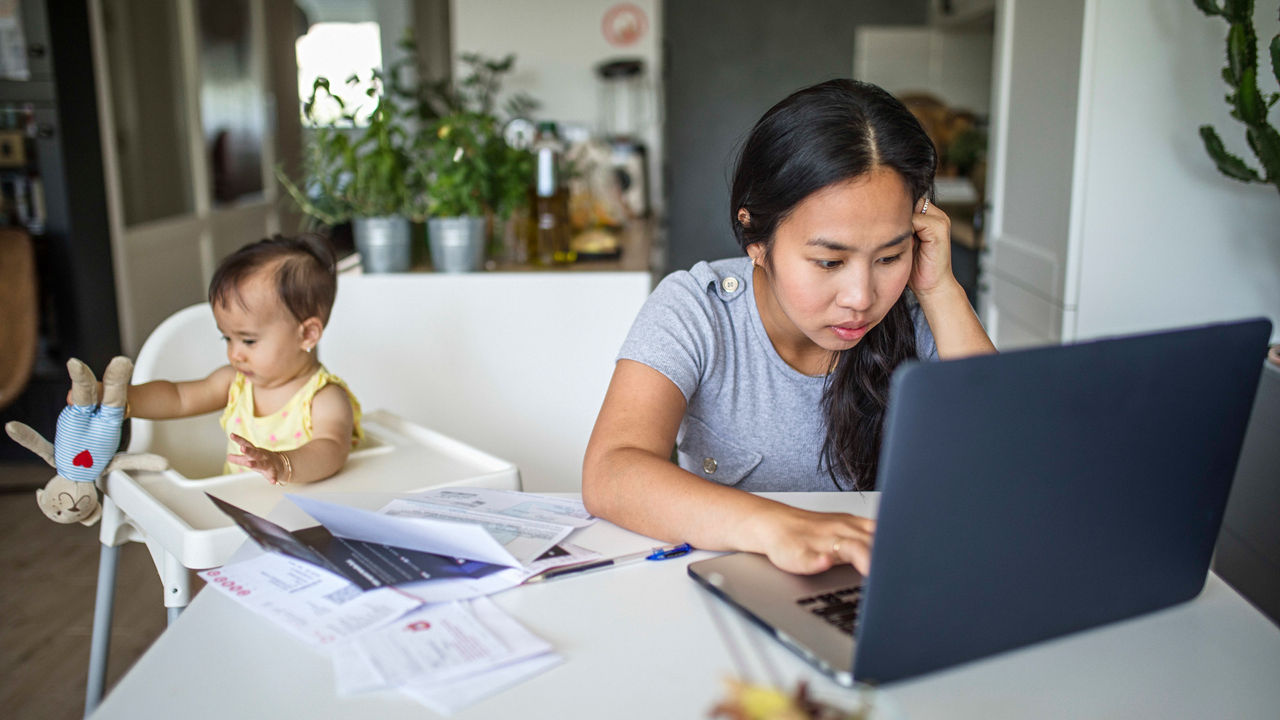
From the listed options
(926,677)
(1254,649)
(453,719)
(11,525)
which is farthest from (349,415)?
(11,525)

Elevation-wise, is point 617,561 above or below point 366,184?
below

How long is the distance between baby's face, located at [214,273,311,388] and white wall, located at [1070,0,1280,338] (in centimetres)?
173

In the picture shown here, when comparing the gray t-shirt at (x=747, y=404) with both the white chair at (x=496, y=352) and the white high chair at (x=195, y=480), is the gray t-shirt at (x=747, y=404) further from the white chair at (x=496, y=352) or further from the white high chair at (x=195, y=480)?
the white chair at (x=496, y=352)

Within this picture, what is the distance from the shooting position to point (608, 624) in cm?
84

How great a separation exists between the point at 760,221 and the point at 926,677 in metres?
0.62

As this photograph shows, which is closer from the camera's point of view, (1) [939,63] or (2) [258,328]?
(2) [258,328]

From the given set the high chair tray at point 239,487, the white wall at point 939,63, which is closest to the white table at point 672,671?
the high chair tray at point 239,487

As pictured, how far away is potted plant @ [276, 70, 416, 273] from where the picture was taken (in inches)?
87.6

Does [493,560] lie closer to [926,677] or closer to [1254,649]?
[926,677]

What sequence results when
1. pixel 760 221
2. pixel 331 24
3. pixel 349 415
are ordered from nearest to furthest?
1. pixel 760 221
2. pixel 349 415
3. pixel 331 24

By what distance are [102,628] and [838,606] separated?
116cm

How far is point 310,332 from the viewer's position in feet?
5.16

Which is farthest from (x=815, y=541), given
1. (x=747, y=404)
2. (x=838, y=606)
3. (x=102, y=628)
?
(x=102, y=628)

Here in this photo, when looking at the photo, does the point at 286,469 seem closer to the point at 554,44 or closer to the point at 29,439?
the point at 29,439
